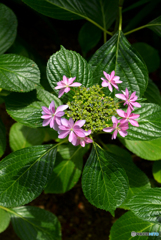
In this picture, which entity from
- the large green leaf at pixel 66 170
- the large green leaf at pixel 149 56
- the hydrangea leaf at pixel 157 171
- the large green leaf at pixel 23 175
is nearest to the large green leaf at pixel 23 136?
the large green leaf at pixel 66 170

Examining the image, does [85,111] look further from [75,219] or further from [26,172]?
[75,219]

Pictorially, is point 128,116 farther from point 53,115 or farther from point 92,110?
point 53,115

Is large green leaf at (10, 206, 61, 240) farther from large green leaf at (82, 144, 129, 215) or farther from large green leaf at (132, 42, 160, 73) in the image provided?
large green leaf at (132, 42, 160, 73)

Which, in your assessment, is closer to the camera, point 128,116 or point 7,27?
point 128,116

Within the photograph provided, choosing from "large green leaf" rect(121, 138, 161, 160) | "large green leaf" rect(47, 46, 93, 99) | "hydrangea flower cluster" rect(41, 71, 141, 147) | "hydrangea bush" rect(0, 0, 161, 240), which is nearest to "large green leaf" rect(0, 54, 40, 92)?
"hydrangea bush" rect(0, 0, 161, 240)

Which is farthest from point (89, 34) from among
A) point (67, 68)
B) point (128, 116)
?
point (128, 116)

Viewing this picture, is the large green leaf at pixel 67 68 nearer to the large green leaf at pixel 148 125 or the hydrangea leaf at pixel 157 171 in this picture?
the large green leaf at pixel 148 125
